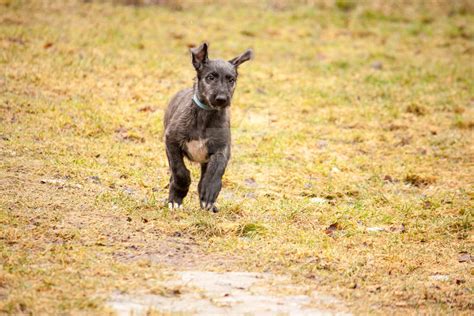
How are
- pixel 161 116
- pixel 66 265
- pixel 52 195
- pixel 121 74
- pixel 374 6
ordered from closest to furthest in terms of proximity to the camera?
pixel 66 265
pixel 52 195
pixel 161 116
pixel 121 74
pixel 374 6

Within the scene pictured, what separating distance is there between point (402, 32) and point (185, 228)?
12394mm

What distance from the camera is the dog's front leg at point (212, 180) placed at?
330 inches

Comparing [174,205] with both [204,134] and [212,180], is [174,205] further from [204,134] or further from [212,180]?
[204,134]

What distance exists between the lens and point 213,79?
849cm

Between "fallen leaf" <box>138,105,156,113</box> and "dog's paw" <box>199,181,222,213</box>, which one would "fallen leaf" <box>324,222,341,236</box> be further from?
"fallen leaf" <box>138,105,156,113</box>

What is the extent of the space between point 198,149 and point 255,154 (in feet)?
8.95

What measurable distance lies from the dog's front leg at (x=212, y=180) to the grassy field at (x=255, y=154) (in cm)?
17

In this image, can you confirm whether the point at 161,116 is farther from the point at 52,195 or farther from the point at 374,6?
the point at 374,6

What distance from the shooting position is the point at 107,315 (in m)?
5.57

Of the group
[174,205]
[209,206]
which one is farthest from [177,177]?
[209,206]

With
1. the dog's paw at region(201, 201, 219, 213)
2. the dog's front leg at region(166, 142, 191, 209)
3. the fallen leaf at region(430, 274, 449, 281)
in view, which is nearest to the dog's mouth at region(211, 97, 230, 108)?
the dog's front leg at region(166, 142, 191, 209)

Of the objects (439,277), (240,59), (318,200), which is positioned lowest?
(318,200)

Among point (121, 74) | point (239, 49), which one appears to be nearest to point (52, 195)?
point (121, 74)

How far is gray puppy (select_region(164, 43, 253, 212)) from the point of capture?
8.41m
